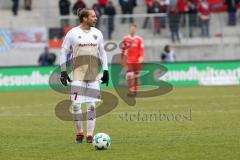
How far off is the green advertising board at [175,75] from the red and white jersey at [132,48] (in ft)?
17.4

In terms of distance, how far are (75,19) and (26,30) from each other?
96.5 inches

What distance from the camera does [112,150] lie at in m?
12.9

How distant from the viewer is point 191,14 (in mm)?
37781

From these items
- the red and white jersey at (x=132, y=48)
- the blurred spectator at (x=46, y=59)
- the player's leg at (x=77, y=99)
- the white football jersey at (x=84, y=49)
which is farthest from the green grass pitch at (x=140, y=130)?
the blurred spectator at (x=46, y=59)

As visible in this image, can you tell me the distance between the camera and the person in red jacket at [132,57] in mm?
26953

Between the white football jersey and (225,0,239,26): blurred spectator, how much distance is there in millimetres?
25168

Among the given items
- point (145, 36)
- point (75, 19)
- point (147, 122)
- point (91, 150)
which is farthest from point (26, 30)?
point (91, 150)

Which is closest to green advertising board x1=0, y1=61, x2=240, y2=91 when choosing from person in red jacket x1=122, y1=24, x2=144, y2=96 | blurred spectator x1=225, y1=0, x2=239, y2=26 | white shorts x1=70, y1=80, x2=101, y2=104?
person in red jacket x1=122, y1=24, x2=144, y2=96

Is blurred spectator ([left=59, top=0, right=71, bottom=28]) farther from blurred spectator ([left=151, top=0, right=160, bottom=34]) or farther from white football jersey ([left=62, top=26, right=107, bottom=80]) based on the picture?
white football jersey ([left=62, top=26, right=107, bottom=80])

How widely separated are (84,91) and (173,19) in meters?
23.9

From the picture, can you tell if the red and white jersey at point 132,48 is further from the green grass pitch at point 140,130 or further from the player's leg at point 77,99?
the player's leg at point 77,99

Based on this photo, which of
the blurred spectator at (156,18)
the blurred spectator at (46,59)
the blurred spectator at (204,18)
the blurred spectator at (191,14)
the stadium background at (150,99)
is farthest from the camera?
the blurred spectator at (204,18)

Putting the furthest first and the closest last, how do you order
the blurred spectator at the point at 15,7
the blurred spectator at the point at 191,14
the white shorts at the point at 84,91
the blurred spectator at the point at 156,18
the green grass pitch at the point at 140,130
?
the blurred spectator at the point at 15,7 → the blurred spectator at the point at 156,18 → the blurred spectator at the point at 191,14 → the white shorts at the point at 84,91 → the green grass pitch at the point at 140,130

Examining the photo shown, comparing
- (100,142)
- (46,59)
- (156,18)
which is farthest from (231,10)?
(100,142)
